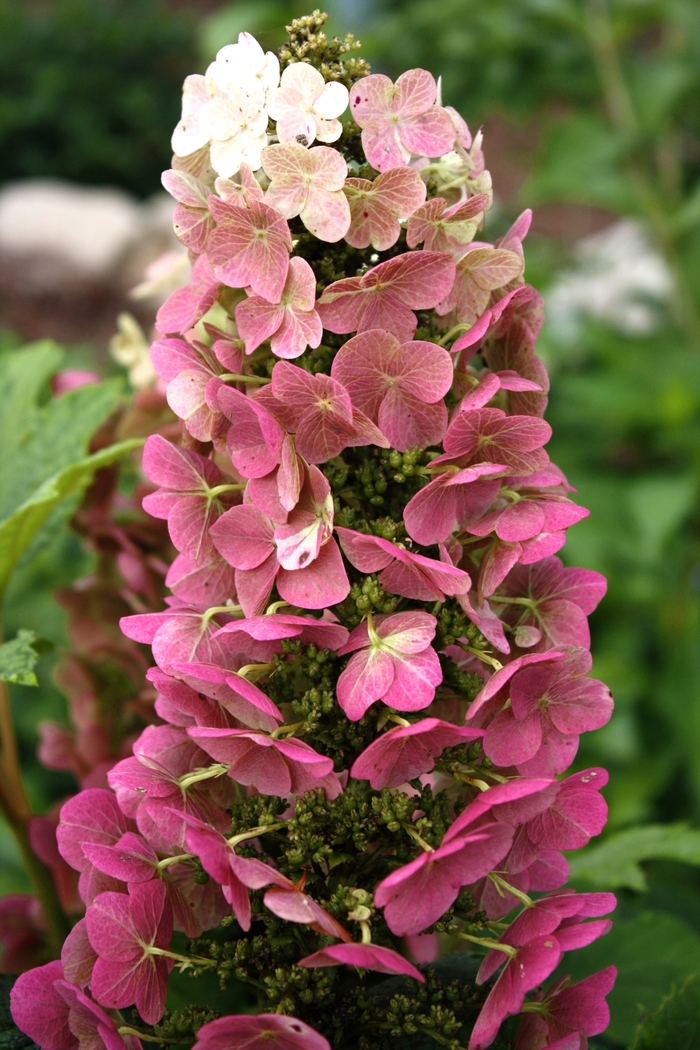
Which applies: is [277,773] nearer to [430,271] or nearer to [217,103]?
[430,271]

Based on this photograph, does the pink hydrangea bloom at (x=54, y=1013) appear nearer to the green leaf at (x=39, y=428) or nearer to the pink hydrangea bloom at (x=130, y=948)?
the pink hydrangea bloom at (x=130, y=948)

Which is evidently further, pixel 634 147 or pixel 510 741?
pixel 634 147

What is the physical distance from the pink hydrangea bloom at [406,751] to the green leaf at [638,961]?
39cm

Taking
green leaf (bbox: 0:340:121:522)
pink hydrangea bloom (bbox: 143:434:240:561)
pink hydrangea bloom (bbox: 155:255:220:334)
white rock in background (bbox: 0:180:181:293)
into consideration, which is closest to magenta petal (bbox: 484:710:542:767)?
pink hydrangea bloom (bbox: 143:434:240:561)

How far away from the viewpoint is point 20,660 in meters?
0.70

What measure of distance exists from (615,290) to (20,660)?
3630mm

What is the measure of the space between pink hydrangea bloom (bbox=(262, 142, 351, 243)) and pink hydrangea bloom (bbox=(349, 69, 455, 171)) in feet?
0.12

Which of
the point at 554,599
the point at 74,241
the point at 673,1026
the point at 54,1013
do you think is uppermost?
the point at 74,241

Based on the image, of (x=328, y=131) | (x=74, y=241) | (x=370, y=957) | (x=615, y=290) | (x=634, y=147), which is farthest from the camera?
(x=74, y=241)

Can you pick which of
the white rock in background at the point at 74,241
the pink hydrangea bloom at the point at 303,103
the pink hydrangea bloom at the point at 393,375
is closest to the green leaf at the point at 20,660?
the pink hydrangea bloom at the point at 393,375

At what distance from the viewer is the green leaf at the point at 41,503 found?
0.81 metres

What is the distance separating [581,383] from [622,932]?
175 centimetres

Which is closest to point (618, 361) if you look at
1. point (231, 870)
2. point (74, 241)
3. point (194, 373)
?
point (194, 373)

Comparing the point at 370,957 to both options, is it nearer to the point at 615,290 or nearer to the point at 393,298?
the point at 393,298
